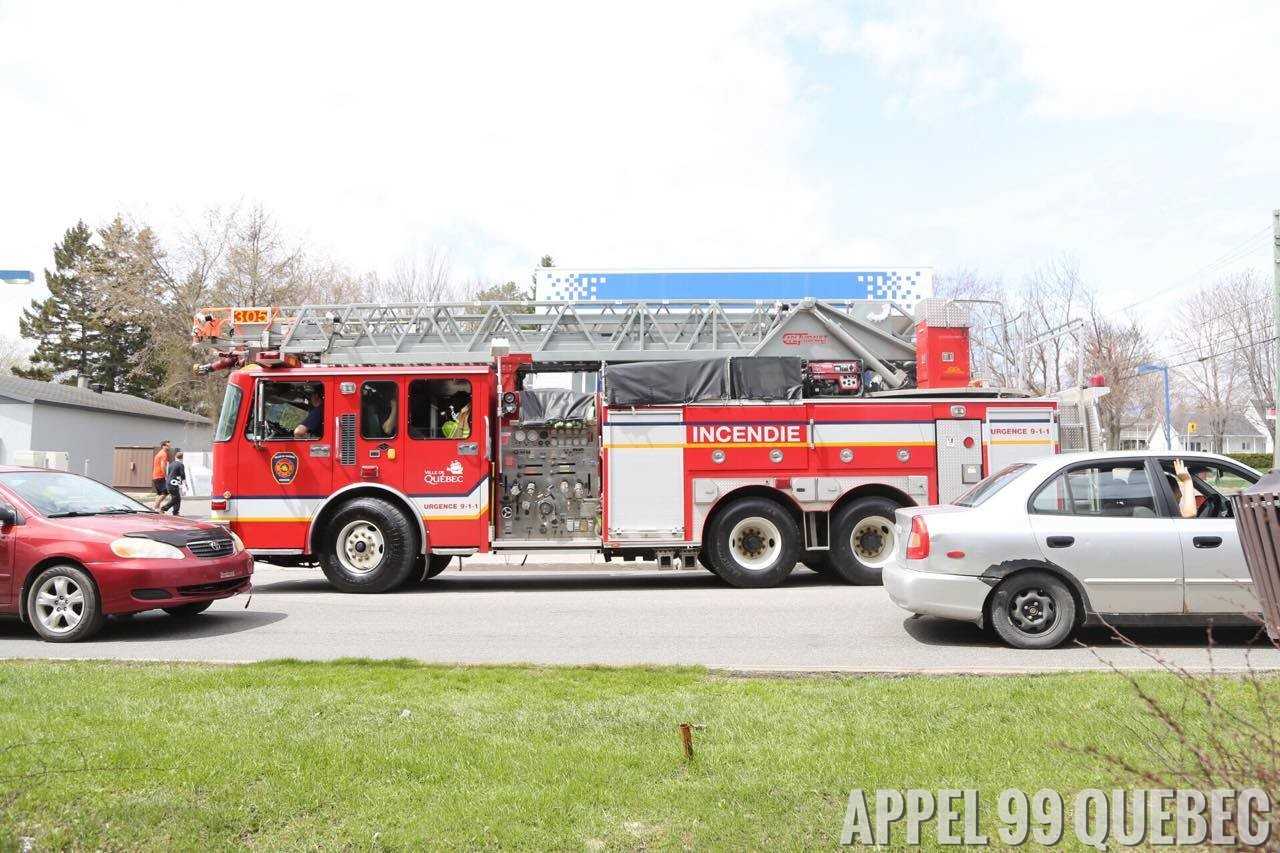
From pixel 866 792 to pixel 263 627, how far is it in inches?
268

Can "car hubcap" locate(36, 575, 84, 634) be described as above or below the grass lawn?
above

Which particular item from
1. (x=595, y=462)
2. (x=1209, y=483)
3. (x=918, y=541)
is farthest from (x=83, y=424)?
(x=1209, y=483)

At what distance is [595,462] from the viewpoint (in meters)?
11.9

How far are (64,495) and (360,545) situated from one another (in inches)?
132

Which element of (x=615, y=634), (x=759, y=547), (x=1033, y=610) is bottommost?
(x=615, y=634)

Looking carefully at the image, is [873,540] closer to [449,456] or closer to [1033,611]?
[1033,611]

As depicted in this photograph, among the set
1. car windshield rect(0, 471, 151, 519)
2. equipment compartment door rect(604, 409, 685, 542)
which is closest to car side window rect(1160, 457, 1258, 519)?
equipment compartment door rect(604, 409, 685, 542)

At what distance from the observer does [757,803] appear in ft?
12.5

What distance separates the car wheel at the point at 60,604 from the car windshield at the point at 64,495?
588 millimetres

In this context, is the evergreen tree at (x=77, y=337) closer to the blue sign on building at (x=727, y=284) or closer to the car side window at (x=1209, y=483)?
the blue sign on building at (x=727, y=284)

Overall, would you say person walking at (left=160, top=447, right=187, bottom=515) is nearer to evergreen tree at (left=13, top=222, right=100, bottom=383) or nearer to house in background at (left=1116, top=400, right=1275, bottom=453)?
house in background at (left=1116, top=400, right=1275, bottom=453)

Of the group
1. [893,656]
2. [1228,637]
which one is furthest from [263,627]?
[1228,637]

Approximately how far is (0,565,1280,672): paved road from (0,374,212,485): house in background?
29.0m

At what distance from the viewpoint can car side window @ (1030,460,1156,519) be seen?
755 cm
